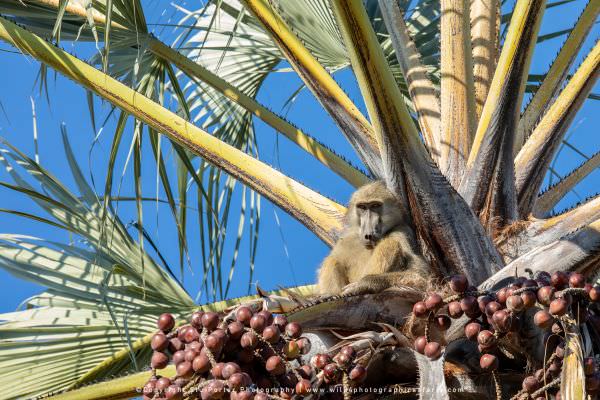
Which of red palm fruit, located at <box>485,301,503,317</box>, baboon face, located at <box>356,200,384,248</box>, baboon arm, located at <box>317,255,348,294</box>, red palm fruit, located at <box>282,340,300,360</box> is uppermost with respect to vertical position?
baboon face, located at <box>356,200,384,248</box>

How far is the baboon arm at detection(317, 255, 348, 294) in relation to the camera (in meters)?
4.34

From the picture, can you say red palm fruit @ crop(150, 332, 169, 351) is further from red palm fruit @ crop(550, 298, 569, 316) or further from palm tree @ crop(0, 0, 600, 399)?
red palm fruit @ crop(550, 298, 569, 316)

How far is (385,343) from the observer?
118 inches

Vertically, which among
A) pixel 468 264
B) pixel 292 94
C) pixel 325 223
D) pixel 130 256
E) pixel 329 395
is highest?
pixel 292 94

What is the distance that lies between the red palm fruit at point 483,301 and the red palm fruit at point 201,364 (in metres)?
0.80

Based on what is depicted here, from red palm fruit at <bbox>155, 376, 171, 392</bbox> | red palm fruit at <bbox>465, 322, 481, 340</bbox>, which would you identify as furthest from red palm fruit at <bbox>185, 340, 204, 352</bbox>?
red palm fruit at <bbox>465, 322, 481, 340</bbox>

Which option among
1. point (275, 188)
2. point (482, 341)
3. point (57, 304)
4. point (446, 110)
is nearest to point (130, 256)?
point (57, 304)

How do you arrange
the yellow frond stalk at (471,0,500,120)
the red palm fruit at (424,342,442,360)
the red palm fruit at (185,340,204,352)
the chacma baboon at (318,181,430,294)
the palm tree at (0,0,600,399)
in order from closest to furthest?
the red palm fruit at (185,340,204,352)
the red palm fruit at (424,342,442,360)
the palm tree at (0,0,600,399)
the chacma baboon at (318,181,430,294)
the yellow frond stalk at (471,0,500,120)

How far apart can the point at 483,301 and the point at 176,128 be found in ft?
5.17

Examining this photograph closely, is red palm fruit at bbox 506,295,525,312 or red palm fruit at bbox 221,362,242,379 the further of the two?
red palm fruit at bbox 506,295,525,312

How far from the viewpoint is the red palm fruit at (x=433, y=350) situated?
270 cm

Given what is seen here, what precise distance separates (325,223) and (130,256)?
130cm

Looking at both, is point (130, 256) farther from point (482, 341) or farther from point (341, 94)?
point (482, 341)

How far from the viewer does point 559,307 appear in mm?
2496
